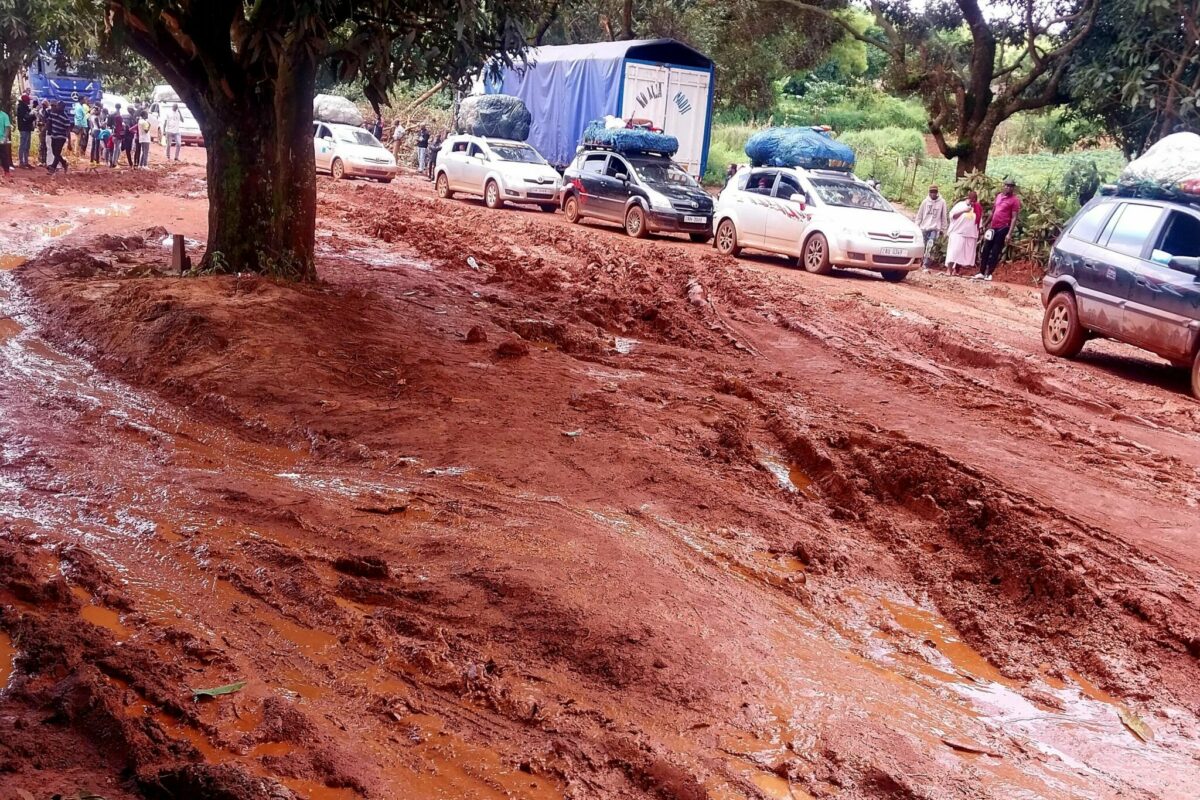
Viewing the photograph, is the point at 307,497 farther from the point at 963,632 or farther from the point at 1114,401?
the point at 1114,401

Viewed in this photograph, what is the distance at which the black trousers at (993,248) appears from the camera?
702 inches

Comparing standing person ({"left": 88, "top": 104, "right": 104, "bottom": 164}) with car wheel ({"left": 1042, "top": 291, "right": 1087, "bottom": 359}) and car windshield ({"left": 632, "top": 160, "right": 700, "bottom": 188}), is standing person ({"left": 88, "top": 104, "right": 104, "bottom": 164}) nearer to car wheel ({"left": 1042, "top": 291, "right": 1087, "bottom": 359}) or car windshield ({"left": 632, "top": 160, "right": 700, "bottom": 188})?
car windshield ({"left": 632, "top": 160, "right": 700, "bottom": 188})

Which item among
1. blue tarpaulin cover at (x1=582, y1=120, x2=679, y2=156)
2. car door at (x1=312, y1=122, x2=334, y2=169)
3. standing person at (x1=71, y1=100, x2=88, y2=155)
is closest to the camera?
blue tarpaulin cover at (x1=582, y1=120, x2=679, y2=156)

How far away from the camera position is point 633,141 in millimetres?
21500

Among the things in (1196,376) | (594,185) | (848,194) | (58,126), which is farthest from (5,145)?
(1196,376)

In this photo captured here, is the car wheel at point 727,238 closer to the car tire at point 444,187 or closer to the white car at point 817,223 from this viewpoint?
the white car at point 817,223

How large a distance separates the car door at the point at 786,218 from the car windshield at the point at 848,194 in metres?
0.29

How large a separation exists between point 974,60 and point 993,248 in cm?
517

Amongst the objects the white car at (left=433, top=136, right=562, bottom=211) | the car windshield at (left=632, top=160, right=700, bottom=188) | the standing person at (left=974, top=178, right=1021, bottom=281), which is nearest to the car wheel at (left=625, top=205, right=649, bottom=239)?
the car windshield at (left=632, top=160, right=700, bottom=188)

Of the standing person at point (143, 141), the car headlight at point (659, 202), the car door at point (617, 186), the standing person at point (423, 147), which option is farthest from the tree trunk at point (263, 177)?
the standing person at point (423, 147)

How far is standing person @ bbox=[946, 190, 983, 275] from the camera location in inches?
709

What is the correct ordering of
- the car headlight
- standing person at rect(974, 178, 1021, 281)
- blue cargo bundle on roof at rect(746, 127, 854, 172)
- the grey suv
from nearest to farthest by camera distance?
the grey suv → standing person at rect(974, 178, 1021, 281) → the car headlight → blue cargo bundle on roof at rect(746, 127, 854, 172)

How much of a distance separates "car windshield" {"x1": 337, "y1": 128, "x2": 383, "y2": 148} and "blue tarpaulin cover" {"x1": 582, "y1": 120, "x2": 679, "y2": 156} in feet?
30.1

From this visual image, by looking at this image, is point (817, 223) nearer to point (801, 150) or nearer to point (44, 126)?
point (801, 150)
